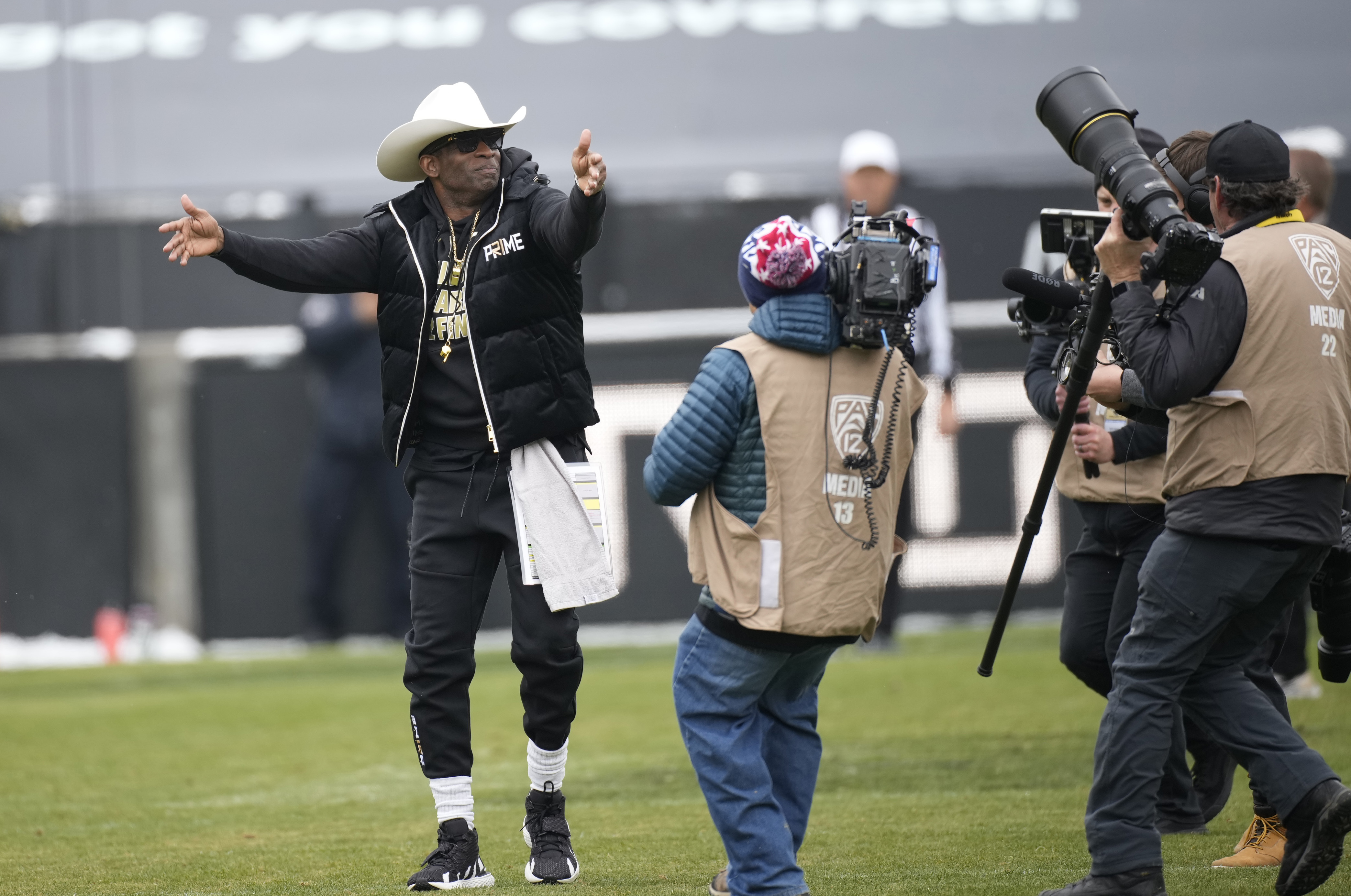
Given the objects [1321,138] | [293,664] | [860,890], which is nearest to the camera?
[860,890]

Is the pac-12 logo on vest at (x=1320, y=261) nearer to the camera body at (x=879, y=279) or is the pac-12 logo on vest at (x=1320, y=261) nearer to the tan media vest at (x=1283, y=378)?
the tan media vest at (x=1283, y=378)

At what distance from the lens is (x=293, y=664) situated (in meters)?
10.0

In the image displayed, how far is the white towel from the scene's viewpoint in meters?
4.50

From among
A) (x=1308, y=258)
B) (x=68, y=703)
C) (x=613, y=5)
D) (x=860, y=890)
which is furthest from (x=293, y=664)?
(x=1308, y=258)

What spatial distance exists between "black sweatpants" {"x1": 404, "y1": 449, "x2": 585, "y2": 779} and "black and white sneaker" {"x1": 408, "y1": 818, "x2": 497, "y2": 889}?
15cm

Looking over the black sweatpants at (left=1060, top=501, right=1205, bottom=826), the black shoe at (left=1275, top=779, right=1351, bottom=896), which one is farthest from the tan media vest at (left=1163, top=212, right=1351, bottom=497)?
the black sweatpants at (left=1060, top=501, right=1205, bottom=826)

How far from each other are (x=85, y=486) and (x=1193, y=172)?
7681 mm

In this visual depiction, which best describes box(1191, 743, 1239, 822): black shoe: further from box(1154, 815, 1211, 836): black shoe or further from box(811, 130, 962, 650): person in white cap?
box(811, 130, 962, 650): person in white cap

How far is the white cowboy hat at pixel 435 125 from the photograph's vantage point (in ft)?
15.0

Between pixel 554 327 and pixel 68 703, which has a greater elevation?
pixel 554 327

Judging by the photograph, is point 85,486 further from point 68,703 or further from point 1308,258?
point 1308,258

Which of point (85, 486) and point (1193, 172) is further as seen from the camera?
point (85, 486)

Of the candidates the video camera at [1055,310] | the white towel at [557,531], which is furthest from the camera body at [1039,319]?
the white towel at [557,531]

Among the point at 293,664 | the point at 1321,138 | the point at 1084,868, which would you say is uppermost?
the point at 1321,138
